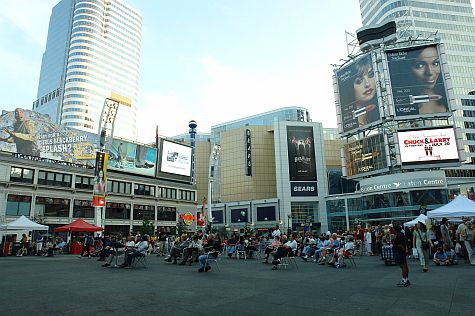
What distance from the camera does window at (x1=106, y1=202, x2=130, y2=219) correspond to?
53.4m

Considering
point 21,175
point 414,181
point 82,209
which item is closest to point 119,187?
point 82,209

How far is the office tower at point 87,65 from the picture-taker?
134 meters

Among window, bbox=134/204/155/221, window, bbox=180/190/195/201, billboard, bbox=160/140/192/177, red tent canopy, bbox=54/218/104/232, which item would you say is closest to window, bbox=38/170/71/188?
window, bbox=134/204/155/221

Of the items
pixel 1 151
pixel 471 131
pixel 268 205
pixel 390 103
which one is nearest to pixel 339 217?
pixel 268 205

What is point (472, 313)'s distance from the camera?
639 centimetres

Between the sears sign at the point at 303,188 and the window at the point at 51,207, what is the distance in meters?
48.5

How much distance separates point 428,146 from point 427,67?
12755 mm

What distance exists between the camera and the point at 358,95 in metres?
57.9

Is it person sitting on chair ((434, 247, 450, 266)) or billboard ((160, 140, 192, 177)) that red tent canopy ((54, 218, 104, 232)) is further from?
billboard ((160, 140, 192, 177))

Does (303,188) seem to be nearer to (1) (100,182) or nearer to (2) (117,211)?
(2) (117,211)

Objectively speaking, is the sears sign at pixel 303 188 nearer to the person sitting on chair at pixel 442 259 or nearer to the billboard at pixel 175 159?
the billboard at pixel 175 159

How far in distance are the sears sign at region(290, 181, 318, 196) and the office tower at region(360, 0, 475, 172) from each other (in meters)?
46.4

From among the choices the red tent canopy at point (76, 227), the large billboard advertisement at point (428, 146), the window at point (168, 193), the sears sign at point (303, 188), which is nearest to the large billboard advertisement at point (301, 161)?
the sears sign at point (303, 188)

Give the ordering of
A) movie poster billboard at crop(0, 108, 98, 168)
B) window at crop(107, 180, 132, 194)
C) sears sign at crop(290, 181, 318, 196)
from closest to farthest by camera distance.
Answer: movie poster billboard at crop(0, 108, 98, 168) → window at crop(107, 180, 132, 194) → sears sign at crop(290, 181, 318, 196)
